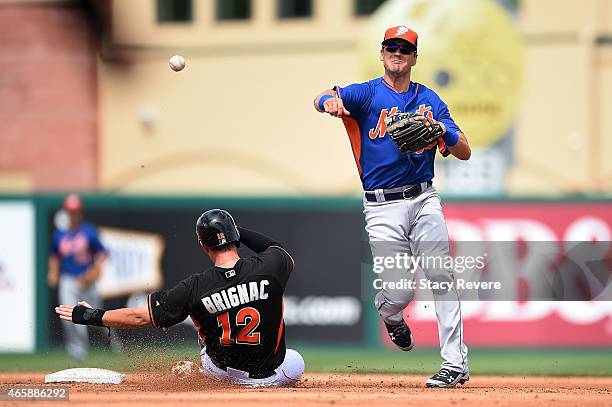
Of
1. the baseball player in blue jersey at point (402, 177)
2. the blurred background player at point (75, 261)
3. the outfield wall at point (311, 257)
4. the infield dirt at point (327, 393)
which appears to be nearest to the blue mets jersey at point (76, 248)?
the blurred background player at point (75, 261)

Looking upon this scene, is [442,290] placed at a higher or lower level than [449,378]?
higher

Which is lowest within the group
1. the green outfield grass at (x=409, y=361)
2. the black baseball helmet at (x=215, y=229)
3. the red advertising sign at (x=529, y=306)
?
the green outfield grass at (x=409, y=361)

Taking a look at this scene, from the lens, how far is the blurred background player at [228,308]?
623 centimetres

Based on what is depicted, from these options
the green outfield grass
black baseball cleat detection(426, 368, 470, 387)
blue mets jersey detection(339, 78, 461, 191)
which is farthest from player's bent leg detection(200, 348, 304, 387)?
the green outfield grass

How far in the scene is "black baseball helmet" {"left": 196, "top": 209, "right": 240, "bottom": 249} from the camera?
20.3ft

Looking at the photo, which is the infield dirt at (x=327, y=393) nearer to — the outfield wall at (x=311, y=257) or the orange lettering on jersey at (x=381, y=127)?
the orange lettering on jersey at (x=381, y=127)

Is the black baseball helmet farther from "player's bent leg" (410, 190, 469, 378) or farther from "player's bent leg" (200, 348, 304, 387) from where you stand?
"player's bent leg" (410, 190, 469, 378)

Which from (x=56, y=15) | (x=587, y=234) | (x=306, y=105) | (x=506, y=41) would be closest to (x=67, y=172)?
(x=56, y=15)

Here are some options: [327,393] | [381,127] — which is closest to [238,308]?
[327,393]

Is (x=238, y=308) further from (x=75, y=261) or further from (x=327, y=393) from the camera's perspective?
(x=75, y=261)

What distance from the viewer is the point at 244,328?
636 cm

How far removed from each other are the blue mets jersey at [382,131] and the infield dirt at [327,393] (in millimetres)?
1233

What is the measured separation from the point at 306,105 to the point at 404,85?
12.7 meters

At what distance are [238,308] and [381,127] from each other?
4.33 feet
